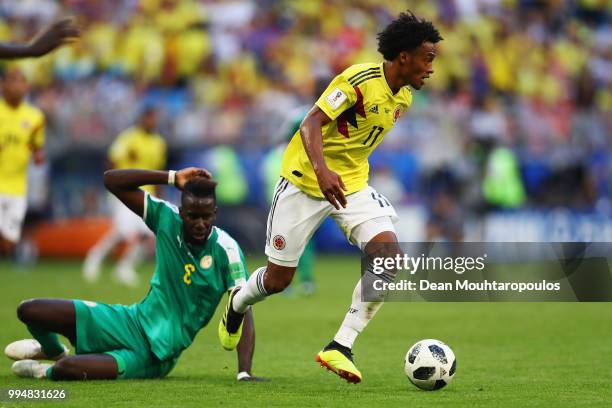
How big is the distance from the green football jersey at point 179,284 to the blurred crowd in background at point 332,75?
44.0ft

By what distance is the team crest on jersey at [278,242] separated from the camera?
7.85 m

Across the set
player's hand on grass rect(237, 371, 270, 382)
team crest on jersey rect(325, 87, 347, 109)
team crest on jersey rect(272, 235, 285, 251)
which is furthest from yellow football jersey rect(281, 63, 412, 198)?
player's hand on grass rect(237, 371, 270, 382)

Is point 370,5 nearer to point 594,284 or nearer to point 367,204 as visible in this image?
point 594,284

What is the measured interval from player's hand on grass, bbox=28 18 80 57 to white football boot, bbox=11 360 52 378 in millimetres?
2224

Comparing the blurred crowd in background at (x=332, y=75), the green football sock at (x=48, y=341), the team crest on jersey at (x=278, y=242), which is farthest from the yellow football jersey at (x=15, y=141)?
the blurred crowd in background at (x=332, y=75)

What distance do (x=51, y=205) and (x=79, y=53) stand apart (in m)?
3.66

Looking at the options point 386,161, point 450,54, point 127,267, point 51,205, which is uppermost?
point 450,54

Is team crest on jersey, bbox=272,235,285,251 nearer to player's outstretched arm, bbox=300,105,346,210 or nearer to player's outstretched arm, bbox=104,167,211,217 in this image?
player's outstretched arm, bbox=300,105,346,210

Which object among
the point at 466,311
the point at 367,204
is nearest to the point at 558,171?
the point at 466,311

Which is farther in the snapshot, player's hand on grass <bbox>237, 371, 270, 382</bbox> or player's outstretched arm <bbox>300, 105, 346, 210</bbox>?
player's hand on grass <bbox>237, 371, 270, 382</bbox>

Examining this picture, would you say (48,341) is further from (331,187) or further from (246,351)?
(331,187)

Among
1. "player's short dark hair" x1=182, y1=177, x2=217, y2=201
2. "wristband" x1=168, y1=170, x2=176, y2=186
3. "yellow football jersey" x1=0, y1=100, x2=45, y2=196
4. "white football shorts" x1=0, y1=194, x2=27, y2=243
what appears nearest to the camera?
"player's short dark hair" x1=182, y1=177, x2=217, y2=201

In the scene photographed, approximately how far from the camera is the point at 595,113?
74.4ft

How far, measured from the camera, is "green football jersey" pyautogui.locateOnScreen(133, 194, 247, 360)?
749 centimetres
